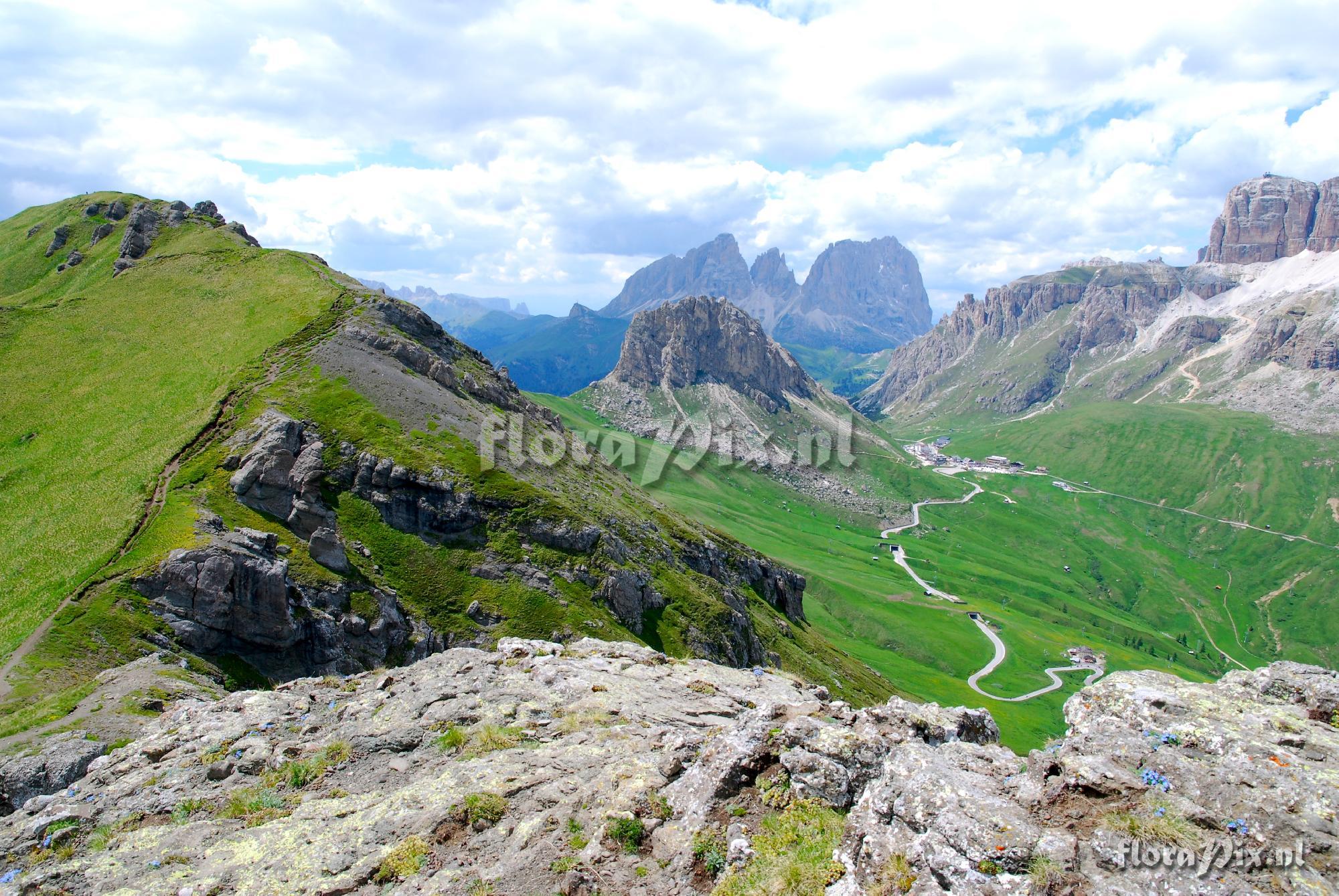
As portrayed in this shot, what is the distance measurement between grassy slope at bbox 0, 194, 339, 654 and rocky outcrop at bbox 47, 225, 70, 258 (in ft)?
4.54

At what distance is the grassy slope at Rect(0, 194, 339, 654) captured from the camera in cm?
5897

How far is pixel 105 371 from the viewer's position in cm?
9344

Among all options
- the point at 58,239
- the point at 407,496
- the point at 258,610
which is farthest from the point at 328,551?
the point at 58,239

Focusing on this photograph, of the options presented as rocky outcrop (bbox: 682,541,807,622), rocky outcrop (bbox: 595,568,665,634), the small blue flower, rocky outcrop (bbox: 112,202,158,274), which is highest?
rocky outcrop (bbox: 112,202,158,274)

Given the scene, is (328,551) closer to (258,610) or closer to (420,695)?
(258,610)

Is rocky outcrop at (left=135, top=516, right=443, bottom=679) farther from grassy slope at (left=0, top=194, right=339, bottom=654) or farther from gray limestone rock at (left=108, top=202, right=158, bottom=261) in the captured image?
gray limestone rock at (left=108, top=202, right=158, bottom=261)

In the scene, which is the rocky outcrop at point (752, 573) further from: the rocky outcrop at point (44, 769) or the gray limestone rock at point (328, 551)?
the rocky outcrop at point (44, 769)

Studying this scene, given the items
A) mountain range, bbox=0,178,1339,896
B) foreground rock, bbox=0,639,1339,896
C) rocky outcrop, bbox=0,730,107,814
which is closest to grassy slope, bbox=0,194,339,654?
mountain range, bbox=0,178,1339,896

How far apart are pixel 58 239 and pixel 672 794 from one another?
7978 inches

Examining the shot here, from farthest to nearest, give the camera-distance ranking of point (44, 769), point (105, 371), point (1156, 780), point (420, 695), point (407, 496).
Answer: point (105, 371) < point (407, 496) < point (420, 695) < point (44, 769) < point (1156, 780)

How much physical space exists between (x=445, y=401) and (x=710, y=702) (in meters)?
84.3

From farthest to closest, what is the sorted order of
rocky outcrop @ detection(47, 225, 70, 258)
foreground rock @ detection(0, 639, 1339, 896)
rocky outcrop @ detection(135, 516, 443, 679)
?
rocky outcrop @ detection(47, 225, 70, 258), rocky outcrop @ detection(135, 516, 443, 679), foreground rock @ detection(0, 639, 1339, 896)

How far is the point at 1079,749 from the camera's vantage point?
16.8 metres

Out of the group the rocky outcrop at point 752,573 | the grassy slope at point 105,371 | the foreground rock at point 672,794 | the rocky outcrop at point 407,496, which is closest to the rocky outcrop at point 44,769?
the foreground rock at point 672,794
